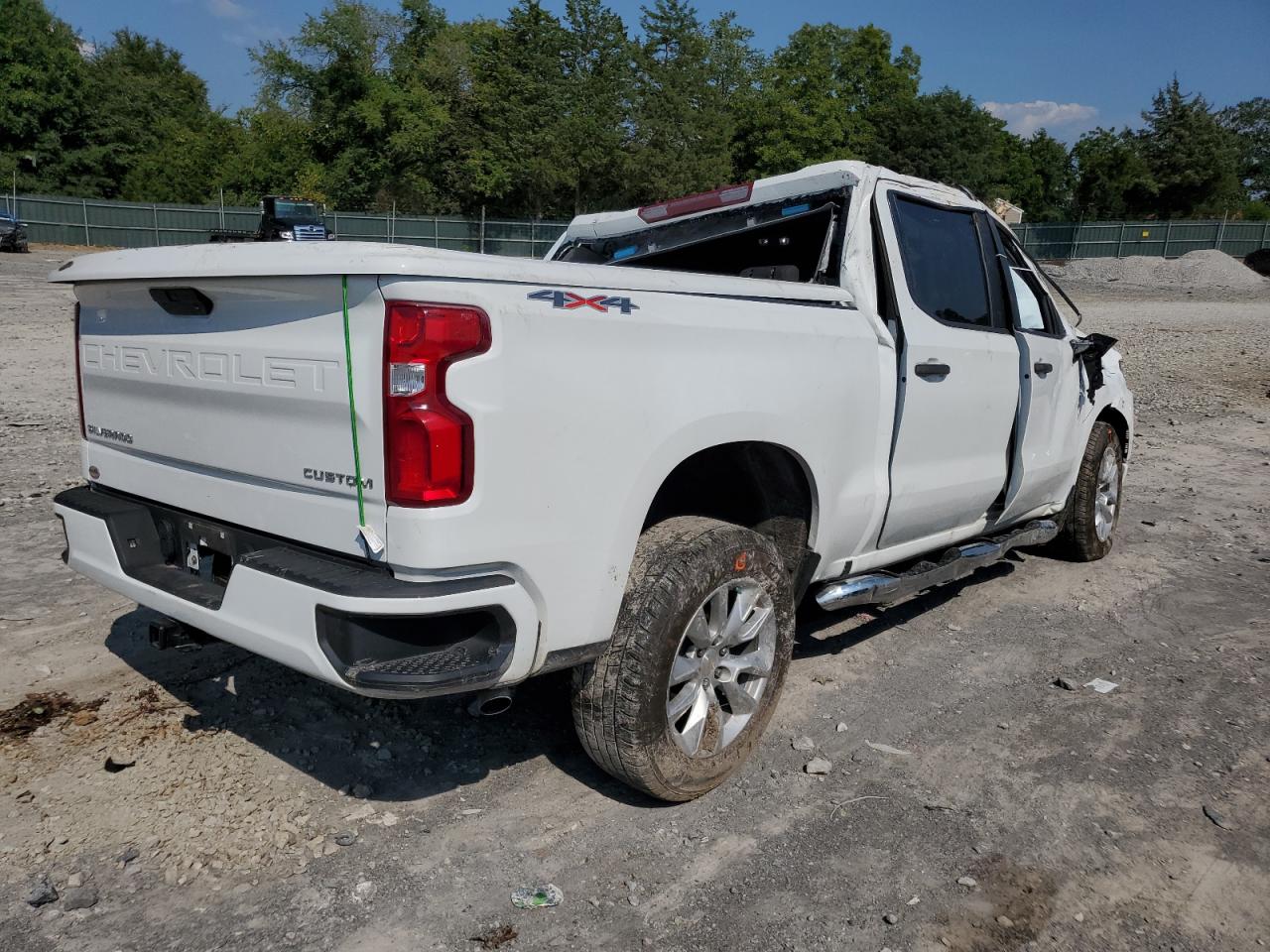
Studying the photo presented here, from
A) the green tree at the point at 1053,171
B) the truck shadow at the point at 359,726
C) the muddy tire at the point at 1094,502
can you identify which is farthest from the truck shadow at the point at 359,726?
the green tree at the point at 1053,171

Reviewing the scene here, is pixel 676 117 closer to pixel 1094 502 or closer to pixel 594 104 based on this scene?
pixel 594 104

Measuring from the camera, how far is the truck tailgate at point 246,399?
8.16ft

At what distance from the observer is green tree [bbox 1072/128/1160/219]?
5631cm

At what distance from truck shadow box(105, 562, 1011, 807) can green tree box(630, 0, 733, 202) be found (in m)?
48.0

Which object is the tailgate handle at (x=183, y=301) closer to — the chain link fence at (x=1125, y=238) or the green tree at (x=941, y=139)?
the chain link fence at (x=1125, y=238)

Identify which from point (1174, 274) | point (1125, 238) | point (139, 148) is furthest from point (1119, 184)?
point (139, 148)

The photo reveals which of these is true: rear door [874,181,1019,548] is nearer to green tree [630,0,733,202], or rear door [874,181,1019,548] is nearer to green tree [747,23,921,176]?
green tree [630,0,733,202]

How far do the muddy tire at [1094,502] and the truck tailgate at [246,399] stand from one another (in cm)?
461

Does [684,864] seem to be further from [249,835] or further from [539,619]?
[249,835]

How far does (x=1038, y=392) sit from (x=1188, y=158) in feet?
198

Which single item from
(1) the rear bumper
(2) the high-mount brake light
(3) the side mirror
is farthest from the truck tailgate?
(3) the side mirror

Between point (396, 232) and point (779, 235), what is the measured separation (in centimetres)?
4026

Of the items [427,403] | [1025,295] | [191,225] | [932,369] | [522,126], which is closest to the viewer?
[427,403]

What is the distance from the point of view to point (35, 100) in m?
51.2
